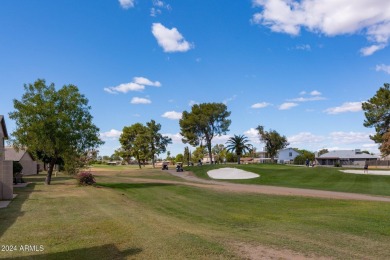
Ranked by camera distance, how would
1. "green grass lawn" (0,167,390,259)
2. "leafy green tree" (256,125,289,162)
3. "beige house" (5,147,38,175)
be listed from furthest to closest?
"leafy green tree" (256,125,289,162) → "beige house" (5,147,38,175) → "green grass lawn" (0,167,390,259)

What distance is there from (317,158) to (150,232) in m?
101

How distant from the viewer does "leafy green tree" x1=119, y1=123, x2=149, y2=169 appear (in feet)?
298

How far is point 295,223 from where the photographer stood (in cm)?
1171

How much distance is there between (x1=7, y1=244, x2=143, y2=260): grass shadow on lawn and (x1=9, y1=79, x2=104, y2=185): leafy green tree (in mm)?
23844

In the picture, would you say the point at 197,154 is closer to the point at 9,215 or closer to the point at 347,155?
the point at 347,155

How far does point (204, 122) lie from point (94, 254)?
246 feet

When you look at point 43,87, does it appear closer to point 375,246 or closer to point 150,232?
point 150,232

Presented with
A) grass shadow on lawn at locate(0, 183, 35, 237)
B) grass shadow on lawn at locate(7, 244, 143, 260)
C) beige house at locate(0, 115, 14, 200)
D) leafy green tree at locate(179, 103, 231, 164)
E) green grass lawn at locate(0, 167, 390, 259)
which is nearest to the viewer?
grass shadow on lawn at locate(7, 244, 143, 260)

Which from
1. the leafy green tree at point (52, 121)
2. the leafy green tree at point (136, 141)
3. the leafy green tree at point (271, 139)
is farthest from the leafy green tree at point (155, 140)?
the leafy green tree at point (52, 121)

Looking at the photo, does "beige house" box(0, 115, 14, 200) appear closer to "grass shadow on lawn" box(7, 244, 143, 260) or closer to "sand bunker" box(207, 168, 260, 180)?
"grass shadow on lawn" box(7, 244, 143, 260)

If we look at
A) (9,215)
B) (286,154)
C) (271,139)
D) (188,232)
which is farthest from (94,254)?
(286,154)

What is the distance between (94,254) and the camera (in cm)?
762

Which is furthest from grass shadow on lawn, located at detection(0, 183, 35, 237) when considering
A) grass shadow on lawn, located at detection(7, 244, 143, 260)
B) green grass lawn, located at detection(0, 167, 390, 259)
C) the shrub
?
the shrub

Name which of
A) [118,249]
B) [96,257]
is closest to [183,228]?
[118,249]
